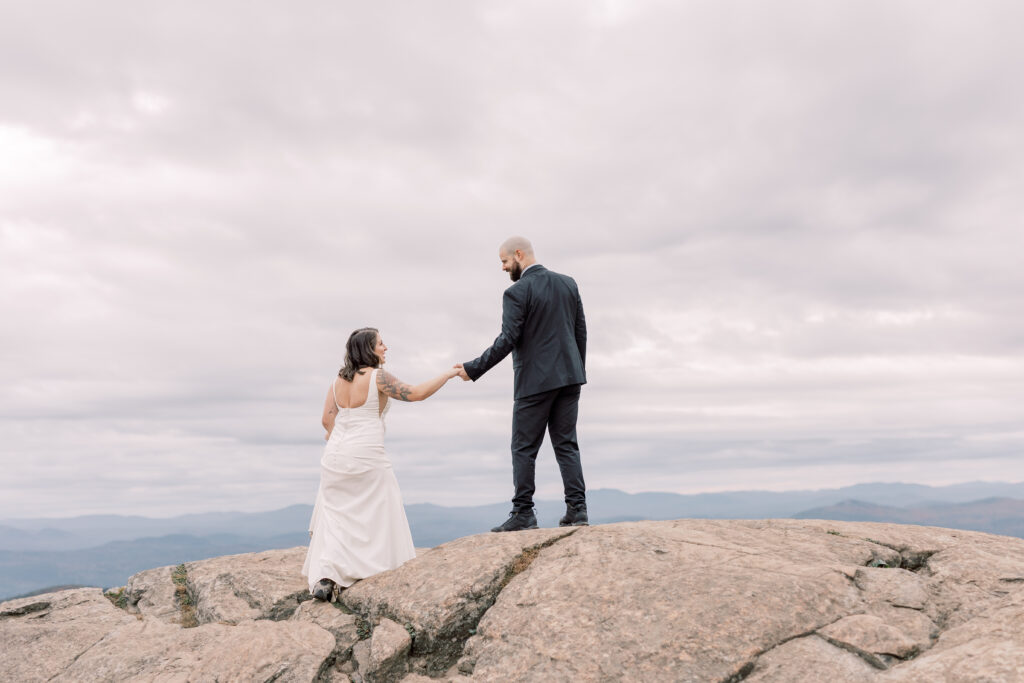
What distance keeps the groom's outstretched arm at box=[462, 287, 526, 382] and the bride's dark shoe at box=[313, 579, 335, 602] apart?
171 inches

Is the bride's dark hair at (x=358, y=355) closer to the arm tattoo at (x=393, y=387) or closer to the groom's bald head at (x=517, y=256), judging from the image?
the arm tattoo at (x=393, y=387)

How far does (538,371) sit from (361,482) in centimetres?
377

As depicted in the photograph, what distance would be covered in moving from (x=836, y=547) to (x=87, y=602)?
14.4 meters


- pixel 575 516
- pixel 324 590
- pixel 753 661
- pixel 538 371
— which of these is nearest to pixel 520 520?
pixel 575 516

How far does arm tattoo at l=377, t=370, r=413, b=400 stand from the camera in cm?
1244

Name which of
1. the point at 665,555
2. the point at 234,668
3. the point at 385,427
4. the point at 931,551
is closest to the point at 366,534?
the point at 385,427

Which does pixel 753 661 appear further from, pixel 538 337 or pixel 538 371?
pixel 538 337

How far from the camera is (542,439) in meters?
12.6

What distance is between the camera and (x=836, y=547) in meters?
10.7

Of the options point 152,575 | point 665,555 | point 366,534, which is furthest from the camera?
point 152,575

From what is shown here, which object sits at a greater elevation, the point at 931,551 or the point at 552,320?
the point at 552,320

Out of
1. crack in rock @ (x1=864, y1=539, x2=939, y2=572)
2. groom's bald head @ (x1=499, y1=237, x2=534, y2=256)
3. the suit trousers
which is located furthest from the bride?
crack in rock @ (x1=864, y1=539, x2=939, y2=572)

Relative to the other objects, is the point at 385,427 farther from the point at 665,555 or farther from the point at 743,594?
the point at 743,594

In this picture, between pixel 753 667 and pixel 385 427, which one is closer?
pixel 753 667
